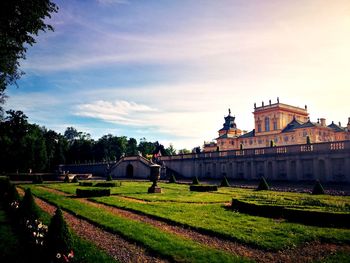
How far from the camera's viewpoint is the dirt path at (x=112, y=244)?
881cm

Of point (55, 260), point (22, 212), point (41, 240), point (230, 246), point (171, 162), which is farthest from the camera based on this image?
point (171, 162)

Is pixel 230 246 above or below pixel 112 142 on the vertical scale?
below

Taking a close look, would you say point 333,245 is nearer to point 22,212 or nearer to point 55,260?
point 55,260

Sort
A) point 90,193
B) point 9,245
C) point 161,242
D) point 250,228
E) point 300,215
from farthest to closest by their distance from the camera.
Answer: point 90,193, point 300,215, point 250,228, point 161,242, point 9,245

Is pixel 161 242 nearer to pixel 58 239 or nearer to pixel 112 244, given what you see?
pixel 112 244

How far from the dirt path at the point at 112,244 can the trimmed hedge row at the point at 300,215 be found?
7844mm

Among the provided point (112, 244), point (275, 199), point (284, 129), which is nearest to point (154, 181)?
point (275, 199)

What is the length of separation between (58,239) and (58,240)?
0.03 meters

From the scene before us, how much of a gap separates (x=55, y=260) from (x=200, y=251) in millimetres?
4215

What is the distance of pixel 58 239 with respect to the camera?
7754 mm

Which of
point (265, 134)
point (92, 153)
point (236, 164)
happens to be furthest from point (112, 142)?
point (236, 164)

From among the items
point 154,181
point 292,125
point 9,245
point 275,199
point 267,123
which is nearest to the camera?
point 9,245

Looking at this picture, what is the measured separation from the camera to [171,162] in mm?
63312

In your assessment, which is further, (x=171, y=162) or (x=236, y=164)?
(x=171, y=162)
